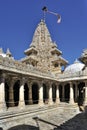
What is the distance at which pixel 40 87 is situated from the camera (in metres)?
23.2

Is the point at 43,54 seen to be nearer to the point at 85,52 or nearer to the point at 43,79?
the point at 85,52

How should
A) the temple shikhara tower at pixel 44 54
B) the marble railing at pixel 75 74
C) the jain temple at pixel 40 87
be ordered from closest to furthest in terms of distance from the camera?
the jain temple at pixel 40 87
the marble railing at pixel 75 74
the temple shikhara tower at pixel 44 54

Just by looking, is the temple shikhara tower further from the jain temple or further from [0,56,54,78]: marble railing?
[0,56,54,78]: marble railing

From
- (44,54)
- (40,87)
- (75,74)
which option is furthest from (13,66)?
(44,54)

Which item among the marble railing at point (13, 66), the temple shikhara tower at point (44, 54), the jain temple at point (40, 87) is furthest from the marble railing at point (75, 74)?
the marble railing at point (13, 66)

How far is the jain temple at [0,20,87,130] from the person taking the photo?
1669 cm

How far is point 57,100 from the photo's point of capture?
26.8 m

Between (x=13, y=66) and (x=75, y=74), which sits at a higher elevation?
(x=13, y=66)

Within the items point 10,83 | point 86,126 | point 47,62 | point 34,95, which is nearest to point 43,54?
point 47,62

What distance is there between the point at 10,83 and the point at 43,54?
585 inches

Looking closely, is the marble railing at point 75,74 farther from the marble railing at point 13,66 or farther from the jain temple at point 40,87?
the marble railing at point 13,66

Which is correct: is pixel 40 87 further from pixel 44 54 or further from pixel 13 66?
pixel 44 54

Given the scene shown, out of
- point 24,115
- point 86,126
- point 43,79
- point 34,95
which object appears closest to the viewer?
point 86,126

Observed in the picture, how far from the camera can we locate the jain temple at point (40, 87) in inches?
657
